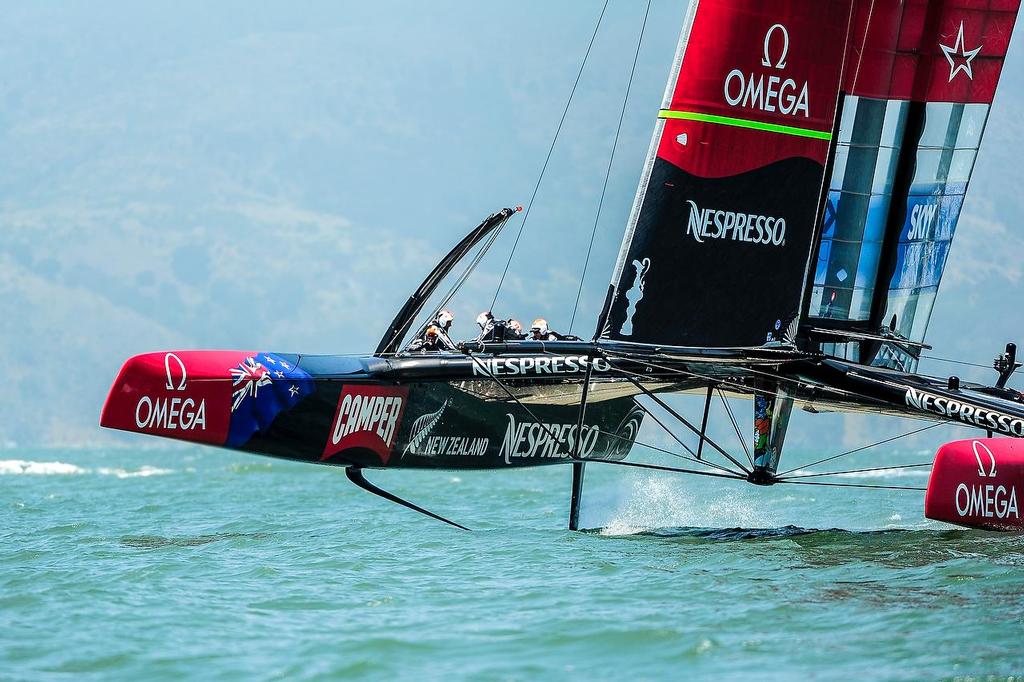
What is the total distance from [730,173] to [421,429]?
101 inches

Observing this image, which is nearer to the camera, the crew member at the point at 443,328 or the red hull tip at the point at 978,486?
the red hull tip at the point at 978,486

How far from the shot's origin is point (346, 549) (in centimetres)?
907

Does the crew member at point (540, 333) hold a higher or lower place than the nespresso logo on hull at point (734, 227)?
lower

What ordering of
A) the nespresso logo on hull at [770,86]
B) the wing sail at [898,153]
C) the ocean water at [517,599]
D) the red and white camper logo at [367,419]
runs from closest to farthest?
1. the ocean water at [517,599]
2. the red and white camper logo at [367,419]
3. the nespresso logo on hull at [770,86]
4. the wing sail at [898,153]

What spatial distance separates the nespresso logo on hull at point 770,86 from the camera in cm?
862

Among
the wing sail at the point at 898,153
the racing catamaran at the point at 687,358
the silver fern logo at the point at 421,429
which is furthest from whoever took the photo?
the wing sail at the point at 898,153

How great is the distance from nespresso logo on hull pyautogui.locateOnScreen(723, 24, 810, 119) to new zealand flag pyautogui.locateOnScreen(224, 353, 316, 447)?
10.5 feet

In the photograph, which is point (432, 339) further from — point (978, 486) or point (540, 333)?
point (978, 486)

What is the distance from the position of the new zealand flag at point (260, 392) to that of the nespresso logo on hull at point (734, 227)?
2.60m

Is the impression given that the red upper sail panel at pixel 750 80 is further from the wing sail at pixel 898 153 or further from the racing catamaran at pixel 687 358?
the wing sail at pixel 898 153

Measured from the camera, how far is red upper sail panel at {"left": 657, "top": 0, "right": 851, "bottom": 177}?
8.57m

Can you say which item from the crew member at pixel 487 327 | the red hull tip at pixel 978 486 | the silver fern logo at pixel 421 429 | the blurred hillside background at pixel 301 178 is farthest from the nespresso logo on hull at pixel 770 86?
the blurred hillside background at pixel 301 178

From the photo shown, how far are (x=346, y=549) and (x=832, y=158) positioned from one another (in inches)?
168

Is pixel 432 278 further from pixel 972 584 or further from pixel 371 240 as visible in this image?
pixel 371 240
